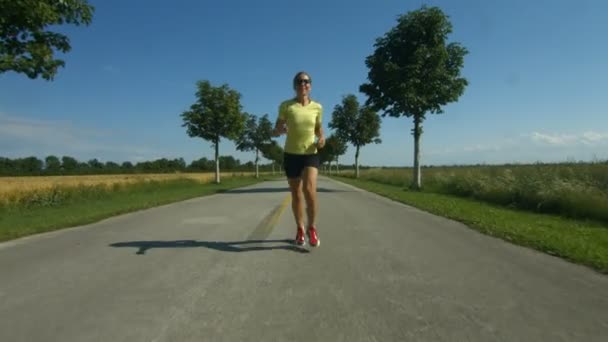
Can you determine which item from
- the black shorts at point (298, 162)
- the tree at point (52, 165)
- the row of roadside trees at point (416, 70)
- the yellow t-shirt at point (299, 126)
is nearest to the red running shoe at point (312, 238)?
the black shorts at point (298, 162)

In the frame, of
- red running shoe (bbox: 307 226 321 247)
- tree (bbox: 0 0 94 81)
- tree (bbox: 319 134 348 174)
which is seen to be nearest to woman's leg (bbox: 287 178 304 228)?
red running shoe (bbox: 307 226 321 247)

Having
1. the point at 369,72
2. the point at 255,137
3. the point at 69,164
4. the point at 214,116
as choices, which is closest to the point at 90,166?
the point at 69,164

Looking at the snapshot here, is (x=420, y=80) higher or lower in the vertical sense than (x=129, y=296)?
higher

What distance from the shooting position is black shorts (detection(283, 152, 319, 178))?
5.60 meters

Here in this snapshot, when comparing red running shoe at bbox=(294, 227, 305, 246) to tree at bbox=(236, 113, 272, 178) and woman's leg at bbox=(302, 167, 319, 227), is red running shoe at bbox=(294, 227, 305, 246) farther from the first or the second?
tree at bbox=(236, 113, 272, 178)

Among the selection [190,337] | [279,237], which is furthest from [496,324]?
[279,237]

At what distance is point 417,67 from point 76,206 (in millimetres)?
17736

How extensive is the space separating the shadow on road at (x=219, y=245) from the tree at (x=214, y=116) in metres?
30.2

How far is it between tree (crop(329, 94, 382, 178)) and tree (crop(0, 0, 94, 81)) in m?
41.6

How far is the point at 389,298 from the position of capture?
3.39 m

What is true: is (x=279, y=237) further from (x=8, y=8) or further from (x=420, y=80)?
(x=420, y=80)

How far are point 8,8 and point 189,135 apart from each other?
87.1ft

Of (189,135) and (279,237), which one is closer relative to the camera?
(279,237)

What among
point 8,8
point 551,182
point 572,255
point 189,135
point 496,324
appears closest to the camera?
point 496,324
